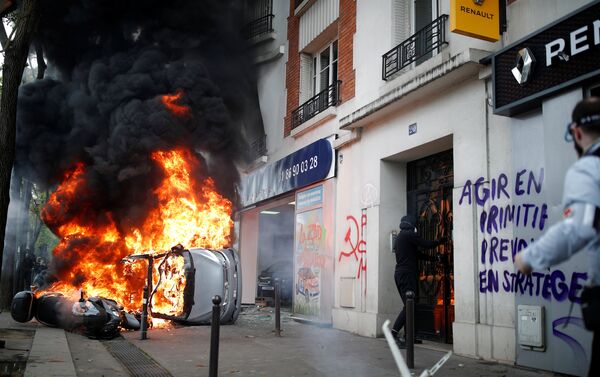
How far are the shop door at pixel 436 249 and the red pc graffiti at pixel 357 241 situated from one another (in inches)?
42.4

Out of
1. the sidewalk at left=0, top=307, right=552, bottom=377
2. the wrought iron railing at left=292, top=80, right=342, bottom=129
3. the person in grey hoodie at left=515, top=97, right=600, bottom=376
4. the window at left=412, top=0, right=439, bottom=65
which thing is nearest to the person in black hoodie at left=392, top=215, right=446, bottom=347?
the sidewalk at left=0, top=307, right=552, bottom=377

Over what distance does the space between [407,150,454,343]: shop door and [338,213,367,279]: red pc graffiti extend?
108 cm

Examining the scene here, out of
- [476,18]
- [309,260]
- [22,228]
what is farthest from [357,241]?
[22,228]

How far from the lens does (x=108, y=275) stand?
466 inches

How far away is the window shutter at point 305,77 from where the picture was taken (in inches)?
516

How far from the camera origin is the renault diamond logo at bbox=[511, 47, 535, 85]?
5.91 meters

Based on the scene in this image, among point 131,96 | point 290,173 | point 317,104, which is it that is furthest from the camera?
point 131,96

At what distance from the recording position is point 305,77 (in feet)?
43.2

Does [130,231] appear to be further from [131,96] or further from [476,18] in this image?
[476,18]

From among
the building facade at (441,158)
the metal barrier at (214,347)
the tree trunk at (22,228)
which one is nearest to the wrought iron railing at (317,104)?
the building facade at (441,158)

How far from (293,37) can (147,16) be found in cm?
430

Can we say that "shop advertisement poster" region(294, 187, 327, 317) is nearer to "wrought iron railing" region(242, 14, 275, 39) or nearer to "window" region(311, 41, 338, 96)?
"window" region(311, 41, 338, 96)

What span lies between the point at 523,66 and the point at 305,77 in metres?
7.67

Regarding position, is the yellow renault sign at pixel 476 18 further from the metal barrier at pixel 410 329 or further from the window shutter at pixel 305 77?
the window shutter at pixel 305 77
